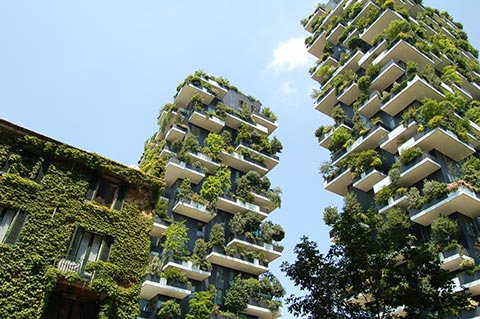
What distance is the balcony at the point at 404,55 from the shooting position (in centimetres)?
4059

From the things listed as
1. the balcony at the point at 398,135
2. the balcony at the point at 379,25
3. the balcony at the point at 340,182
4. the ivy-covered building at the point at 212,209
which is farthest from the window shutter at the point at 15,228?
the balcony at the point at 379,25

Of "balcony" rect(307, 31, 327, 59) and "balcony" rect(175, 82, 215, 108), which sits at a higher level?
"balcony" rect(307, 31, 327, 59)

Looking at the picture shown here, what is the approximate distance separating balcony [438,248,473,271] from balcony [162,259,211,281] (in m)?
19.6

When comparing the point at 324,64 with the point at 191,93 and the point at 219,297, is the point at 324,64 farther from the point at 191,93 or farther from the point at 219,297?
the point at 219,297

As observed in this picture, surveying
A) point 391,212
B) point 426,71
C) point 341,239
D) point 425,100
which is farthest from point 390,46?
point 341,239

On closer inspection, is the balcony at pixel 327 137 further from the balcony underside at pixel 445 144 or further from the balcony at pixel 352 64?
the balcony underside at pixel 445 144

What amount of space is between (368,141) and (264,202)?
13801 millimetres

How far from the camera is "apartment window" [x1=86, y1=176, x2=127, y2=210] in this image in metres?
22.3

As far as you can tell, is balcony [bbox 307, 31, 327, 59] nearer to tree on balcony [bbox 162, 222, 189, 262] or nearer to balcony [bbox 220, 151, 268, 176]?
balcony [bbox 220, 151, 268, 176]

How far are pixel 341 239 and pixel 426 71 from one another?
2723 centimetres

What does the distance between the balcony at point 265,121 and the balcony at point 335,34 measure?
12861mm

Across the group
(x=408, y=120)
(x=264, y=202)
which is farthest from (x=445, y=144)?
(x=264, y=202)

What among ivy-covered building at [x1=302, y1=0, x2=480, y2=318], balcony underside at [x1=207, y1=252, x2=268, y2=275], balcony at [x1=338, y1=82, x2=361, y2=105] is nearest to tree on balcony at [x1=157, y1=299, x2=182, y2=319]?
balcony underside at [x1=207, y1=252, x2=268, y2=275]

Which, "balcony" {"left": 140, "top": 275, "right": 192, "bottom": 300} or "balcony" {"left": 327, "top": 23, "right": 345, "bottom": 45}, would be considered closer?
"balcony" {"left": 140, "top": 275, "right": 192, "bottom": 300}
